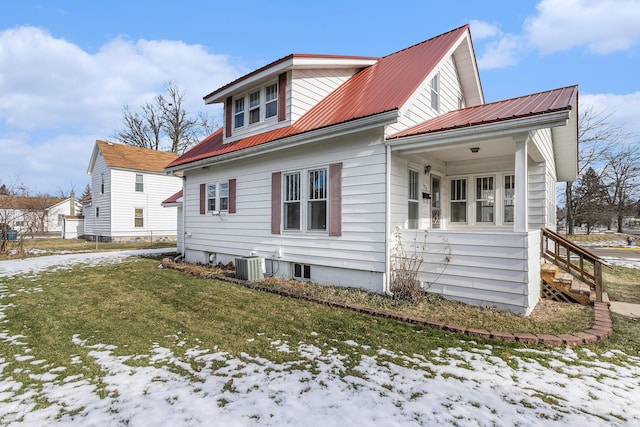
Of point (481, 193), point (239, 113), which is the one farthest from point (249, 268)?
point (481, 193)

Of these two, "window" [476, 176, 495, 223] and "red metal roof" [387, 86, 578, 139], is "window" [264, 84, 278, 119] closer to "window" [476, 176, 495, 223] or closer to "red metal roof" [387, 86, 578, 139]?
"red metal roof" [387, 86, 578, 139]

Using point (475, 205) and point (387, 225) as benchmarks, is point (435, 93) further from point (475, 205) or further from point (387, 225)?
point (387, 225)

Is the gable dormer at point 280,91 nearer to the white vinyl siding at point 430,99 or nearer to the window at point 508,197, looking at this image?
the white vinyl siding at point 430,99

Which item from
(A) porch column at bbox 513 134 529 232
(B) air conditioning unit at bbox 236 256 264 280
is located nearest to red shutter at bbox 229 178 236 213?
(B) air conditioning unit at bbox 236 256 264 280

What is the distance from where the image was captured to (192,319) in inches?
207

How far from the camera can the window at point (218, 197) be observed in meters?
10.2

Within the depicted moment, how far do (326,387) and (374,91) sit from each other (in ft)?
22.1

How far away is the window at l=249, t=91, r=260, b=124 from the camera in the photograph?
9.77m

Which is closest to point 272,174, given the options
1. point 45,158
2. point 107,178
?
point 107,178

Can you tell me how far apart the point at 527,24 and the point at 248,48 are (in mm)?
9833

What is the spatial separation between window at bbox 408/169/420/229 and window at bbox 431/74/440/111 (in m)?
2.14

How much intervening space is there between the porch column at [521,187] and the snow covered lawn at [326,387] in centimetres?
200

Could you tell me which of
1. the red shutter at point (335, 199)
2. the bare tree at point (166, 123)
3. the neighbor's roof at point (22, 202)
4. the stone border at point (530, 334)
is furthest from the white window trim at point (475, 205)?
the bare tree at point (166, 123)

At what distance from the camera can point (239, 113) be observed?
1034cm
